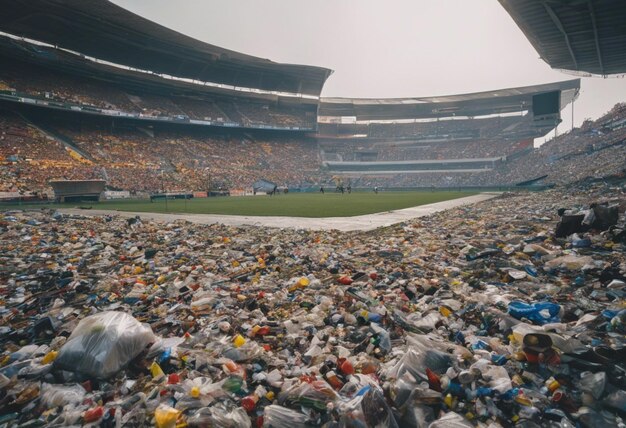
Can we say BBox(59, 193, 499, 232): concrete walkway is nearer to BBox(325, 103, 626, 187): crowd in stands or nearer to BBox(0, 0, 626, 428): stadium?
BBox(0, 0, 626, 428): stadium

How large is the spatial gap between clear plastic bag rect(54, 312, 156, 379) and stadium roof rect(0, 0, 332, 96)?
144ft

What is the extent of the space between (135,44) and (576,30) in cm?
4692

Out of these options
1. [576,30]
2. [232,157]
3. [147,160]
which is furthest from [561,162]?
[147,160]

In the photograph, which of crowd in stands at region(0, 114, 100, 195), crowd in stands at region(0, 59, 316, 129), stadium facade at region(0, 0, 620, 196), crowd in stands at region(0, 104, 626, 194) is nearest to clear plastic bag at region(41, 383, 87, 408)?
crowd in stands at region(0, 114, 100, 195)

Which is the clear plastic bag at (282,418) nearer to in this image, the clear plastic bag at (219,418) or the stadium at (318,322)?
the stadium at (318,322)

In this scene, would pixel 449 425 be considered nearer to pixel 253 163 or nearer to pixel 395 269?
pixel 395 269

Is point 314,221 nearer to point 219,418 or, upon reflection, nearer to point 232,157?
point 219,418

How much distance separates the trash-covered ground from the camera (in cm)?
221

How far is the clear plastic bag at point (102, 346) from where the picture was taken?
2.57m

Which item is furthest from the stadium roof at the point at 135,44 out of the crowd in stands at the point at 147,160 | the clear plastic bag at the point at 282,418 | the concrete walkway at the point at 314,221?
the clear plastic bag at the point at 282,418

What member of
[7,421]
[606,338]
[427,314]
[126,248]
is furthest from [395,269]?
[126,248]

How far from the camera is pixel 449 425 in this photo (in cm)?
200

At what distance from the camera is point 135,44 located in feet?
137

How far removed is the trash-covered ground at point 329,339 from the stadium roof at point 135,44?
41281 millimetres
